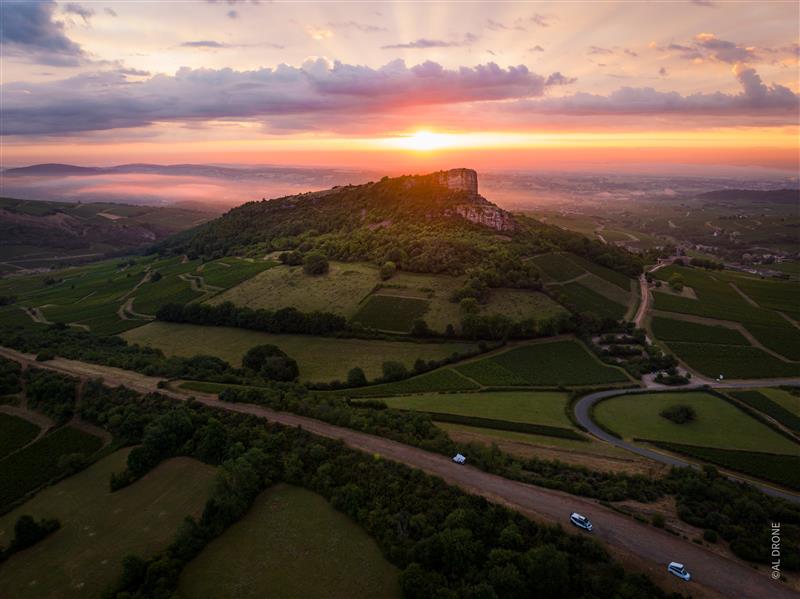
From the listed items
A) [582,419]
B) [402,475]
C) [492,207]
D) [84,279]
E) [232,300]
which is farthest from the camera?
[84,279]

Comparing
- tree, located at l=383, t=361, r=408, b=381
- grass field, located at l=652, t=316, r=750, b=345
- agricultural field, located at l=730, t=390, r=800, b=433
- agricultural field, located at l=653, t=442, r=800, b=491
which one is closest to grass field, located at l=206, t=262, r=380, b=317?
tree, located at l=383, t=361, r=408, b=381

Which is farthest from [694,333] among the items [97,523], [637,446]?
[97,523]

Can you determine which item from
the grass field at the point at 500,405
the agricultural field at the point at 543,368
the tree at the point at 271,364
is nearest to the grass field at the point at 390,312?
the agricultural field at the point at 543,368

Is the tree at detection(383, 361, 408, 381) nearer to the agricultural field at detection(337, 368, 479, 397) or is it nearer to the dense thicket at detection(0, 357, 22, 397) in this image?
the agricultural field at detection(337, 368, 479, 397)

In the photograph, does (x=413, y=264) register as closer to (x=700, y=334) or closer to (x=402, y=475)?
(x=700, y=334)

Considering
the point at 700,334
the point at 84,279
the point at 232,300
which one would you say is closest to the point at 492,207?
the point at 700,334

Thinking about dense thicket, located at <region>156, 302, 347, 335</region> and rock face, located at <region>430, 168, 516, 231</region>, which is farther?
rock face, located at <region>430, 168, 516, 231</region>

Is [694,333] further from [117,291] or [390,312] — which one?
[117,291]
